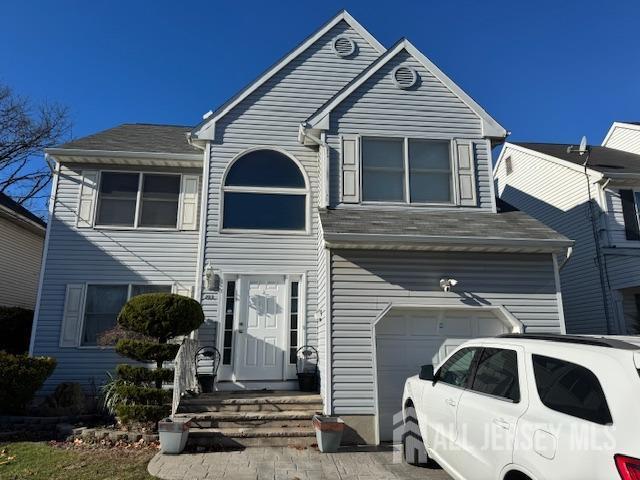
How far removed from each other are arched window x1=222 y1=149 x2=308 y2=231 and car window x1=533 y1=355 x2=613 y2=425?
682 cm

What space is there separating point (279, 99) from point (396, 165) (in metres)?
3.30

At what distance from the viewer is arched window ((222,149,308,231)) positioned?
9.77 m

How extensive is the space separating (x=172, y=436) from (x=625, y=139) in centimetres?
1871

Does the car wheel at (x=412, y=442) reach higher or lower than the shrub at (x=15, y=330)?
lower

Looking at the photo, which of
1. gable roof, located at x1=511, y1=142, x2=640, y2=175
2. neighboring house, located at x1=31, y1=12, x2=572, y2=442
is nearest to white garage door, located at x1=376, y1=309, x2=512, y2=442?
neighboring house, located at x1=31, y1=12, x2=572, y2=442

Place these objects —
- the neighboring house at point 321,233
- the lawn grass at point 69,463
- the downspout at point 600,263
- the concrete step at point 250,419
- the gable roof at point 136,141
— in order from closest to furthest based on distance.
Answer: the lawn grass at point 69,463
the concrete step at point 250,419
the neighboring house at point 321,233
the gable roof at point 136,141
the downspout at point 600,263

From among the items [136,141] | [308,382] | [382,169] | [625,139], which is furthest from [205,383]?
[625,139]

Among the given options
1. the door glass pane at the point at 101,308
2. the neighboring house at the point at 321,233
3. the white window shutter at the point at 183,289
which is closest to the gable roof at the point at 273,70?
the neighboring house at the point at 321,233

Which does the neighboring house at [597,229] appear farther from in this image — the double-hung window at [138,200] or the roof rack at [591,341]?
the double-hung window at [138,200]

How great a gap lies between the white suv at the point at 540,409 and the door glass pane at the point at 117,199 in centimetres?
828

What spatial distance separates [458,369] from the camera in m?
4.78

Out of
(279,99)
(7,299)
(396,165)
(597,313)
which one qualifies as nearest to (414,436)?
(396,165)

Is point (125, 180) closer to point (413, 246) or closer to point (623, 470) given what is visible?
point (413, 246)

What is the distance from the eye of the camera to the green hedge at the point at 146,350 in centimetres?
766
